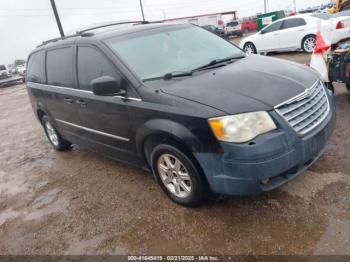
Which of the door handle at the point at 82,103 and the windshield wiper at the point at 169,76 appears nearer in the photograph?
the windshield wiper at the point at 169,76

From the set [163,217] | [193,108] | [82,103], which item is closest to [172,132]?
[193,108]

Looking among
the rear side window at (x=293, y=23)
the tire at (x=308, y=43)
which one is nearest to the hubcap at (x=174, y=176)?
the tire at (x=308, y=43)

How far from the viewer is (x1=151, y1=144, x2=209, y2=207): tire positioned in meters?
3.04

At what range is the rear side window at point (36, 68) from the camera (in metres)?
5.29

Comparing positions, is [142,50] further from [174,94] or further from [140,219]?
[140,219]

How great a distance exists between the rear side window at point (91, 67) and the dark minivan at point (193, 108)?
0.01 m

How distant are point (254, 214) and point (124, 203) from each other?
4.91 ft

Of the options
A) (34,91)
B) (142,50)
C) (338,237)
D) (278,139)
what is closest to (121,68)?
(142,50)

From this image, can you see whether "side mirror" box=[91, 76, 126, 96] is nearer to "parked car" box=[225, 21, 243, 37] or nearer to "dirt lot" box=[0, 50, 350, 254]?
"dirt lot" box=[0, 50, 350, 254]

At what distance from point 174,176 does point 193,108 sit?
0.85 meters

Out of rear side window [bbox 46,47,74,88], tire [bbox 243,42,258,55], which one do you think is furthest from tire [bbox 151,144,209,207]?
tire [bbox 243,42,258,55]

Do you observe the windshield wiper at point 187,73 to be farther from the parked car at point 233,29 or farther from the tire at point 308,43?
the parked car at point 233,29

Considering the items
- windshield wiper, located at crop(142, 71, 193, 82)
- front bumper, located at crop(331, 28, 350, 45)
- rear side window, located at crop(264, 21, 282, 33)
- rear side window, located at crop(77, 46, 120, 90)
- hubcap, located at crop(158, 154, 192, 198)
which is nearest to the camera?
hubcap, located at crop(158, 154, 192, 198)

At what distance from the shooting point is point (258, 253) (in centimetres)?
263
